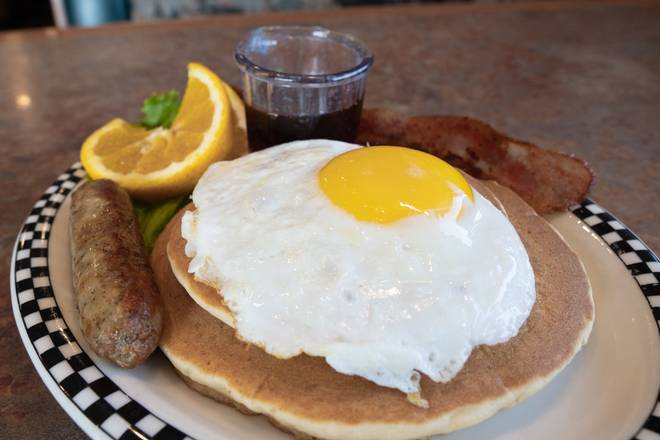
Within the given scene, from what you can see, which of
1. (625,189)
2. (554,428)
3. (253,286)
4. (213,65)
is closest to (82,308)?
(253,286)

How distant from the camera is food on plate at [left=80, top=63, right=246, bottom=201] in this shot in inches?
83.2

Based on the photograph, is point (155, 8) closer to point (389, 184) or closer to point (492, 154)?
point (492, 154)

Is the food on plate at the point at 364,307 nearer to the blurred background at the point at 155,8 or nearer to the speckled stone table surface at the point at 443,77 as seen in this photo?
the speckled stone table surface at the point at 443,77

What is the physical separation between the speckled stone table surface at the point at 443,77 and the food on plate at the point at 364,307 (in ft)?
2.94

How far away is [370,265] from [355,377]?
278 mm

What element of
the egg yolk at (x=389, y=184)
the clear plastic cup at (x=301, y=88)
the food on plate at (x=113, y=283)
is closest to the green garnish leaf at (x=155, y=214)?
the food on plate at (x=113, y=283)

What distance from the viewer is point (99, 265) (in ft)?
4.85

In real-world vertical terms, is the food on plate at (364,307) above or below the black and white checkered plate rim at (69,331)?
above

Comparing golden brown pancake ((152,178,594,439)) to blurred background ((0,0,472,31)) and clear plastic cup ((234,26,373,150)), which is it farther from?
blurred background ((0,0,472,31))

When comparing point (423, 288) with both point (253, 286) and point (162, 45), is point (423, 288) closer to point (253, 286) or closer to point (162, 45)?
point (253, 286)

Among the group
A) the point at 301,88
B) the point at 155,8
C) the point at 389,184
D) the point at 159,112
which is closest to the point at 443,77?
the point at 301,88

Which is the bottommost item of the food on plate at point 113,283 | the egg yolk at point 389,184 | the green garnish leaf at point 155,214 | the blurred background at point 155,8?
the blurred background at point 155,8

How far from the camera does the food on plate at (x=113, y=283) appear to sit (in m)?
1.33

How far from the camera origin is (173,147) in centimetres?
220
